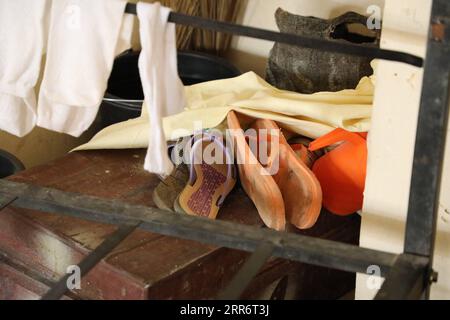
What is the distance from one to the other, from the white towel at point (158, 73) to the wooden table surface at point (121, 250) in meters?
0.29

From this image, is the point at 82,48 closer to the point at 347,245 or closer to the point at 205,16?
the point at 347,245

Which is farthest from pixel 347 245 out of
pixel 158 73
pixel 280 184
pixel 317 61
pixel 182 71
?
pixel 182 71

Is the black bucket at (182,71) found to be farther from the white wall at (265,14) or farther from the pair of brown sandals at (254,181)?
the pair of brown sandals at (254,181)

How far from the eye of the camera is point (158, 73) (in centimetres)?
95

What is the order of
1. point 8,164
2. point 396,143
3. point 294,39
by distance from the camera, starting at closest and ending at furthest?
point 294,39 < point 396,143 < point 8,164

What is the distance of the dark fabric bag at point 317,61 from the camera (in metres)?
1.70

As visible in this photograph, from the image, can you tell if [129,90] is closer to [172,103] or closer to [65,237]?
[65,237]

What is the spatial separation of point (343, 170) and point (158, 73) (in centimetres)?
55

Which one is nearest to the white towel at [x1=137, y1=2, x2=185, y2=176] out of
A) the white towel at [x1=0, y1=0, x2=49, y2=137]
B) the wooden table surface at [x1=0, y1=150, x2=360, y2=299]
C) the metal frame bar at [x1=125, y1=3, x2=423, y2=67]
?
the metal frame bar at [x1=125, y1=3, x2=423, y2=67]

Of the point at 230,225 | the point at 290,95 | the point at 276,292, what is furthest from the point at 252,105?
the point at 230,225

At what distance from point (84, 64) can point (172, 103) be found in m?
0.12

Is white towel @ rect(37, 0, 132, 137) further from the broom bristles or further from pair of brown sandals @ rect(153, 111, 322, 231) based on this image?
the broom bristles

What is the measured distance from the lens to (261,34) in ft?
3.05

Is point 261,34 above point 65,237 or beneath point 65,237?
above
